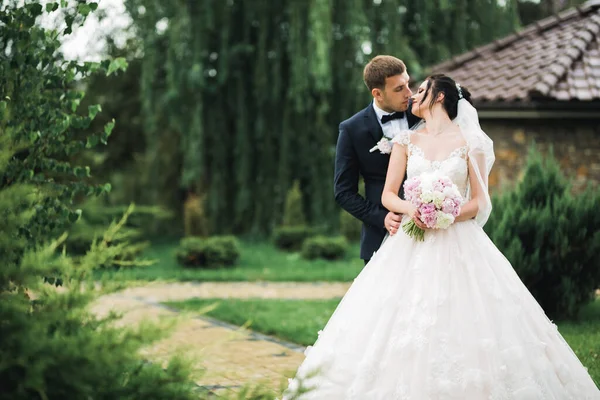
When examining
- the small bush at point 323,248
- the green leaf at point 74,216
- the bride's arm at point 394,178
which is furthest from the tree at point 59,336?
the small bush at point 323,248

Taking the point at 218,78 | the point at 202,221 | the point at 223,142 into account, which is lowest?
the point at 202,221

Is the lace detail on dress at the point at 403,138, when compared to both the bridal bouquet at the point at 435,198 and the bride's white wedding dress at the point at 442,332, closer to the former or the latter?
the bride's white wedding dress at the point at 442,332

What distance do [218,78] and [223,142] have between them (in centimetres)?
152

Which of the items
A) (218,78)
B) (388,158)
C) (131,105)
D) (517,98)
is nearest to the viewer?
(388,158)

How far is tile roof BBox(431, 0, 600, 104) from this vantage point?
11.4 m

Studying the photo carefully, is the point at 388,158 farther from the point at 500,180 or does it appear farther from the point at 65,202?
the point at 500,180

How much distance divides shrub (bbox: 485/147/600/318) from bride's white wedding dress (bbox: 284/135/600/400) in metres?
3.79

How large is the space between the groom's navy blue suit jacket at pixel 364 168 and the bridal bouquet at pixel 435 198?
1.48 feet

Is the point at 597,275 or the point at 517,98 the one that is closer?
the point at 597,275

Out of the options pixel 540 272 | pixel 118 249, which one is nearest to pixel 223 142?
pixel 540 272

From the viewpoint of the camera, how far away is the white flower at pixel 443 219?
159 inches

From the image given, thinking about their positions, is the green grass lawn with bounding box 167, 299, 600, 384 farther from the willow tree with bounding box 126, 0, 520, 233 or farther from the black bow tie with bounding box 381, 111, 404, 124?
the willow tree with bounding box 126, 0, 520, 233

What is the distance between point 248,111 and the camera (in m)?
18.6

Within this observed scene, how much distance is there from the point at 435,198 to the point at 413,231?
0.99ft
